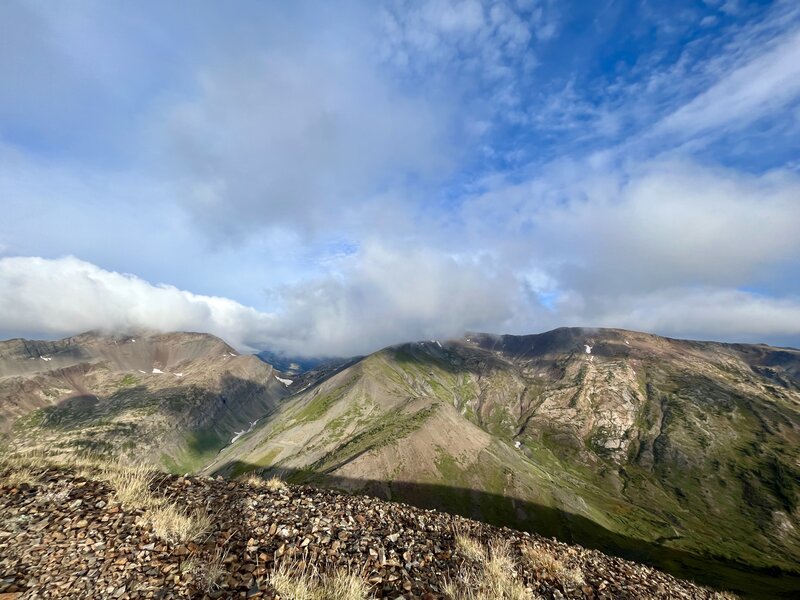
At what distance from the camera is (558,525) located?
415 ft

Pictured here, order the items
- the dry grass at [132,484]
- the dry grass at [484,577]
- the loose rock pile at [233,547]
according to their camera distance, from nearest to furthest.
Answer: the loose rock pile at [233,547] → the dry grass at [484,577] → the dry grass at [132,484]

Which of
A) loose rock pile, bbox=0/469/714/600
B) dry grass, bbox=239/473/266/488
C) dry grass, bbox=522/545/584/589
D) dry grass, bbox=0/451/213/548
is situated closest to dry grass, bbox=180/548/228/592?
loose rock pile, bbox=0/469/714/600

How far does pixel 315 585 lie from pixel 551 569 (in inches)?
323

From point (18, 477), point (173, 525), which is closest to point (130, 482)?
point (18, 477)

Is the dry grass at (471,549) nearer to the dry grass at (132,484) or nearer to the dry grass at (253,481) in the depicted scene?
the dry grass at (253,481)

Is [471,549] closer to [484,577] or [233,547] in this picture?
[484,577]

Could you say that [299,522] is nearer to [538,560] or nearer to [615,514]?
[538,560]

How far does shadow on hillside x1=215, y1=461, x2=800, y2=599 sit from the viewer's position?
4375 inches

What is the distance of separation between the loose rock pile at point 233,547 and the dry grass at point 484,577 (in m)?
0.39

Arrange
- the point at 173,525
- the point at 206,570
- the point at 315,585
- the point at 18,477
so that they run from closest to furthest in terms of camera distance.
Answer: the point at 206,570 < the point at 315,585 < the point at 173,525 < the point at 18,477

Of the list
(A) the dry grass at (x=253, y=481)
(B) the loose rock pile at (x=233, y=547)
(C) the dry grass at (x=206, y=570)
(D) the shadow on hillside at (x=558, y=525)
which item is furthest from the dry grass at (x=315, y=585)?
(D) the shadow on hillside at (x=558, y=525)

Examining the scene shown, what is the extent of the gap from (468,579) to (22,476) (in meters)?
12.4

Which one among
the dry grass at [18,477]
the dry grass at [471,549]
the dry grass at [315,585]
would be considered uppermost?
the dry grass at [18,477]

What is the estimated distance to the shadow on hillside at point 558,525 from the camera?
111125mm
